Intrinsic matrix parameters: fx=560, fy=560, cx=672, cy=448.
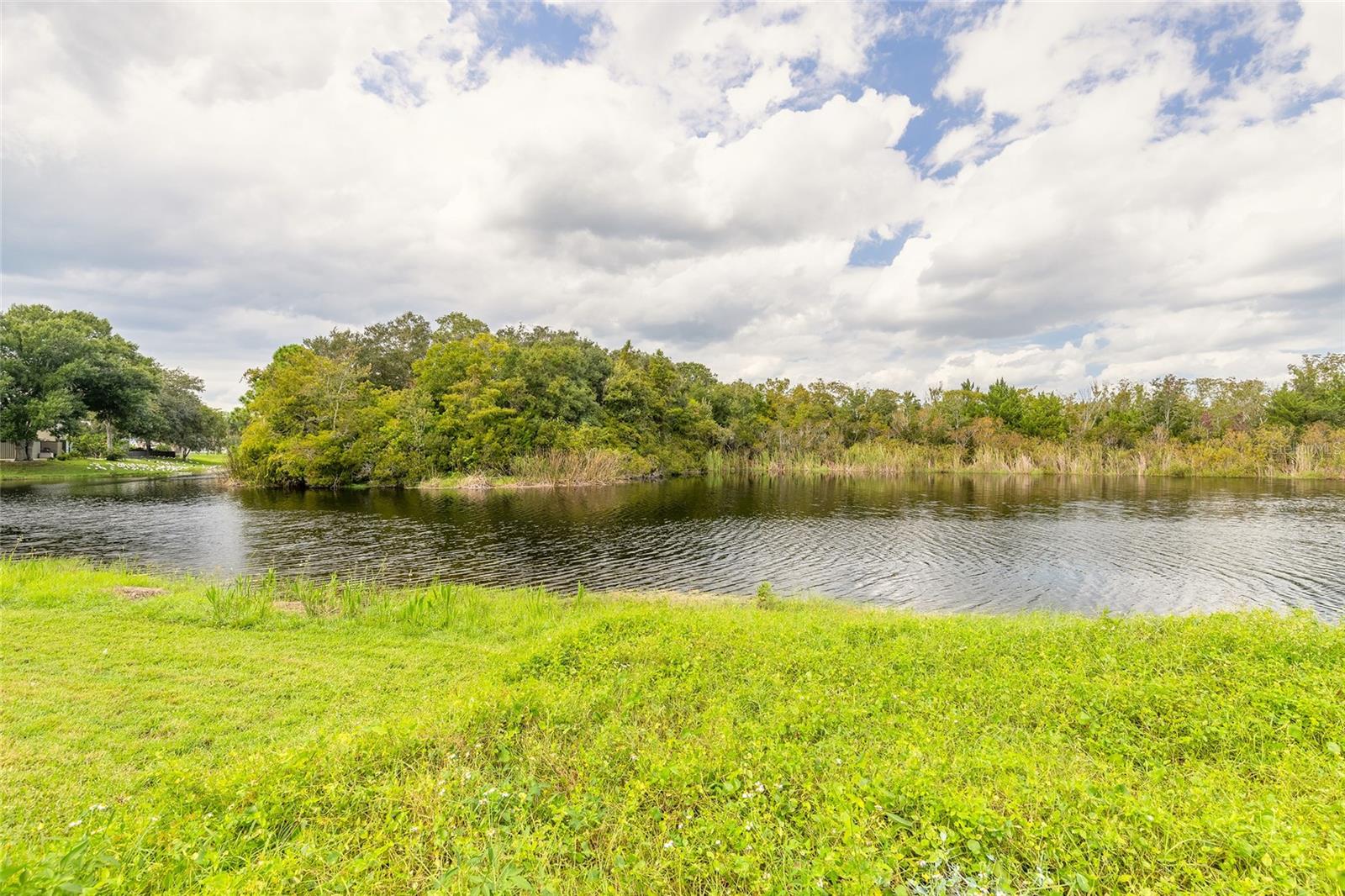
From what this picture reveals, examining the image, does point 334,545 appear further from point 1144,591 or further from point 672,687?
point 1144,591

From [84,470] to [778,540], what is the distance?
2379 inches

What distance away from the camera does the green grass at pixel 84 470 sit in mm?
43431

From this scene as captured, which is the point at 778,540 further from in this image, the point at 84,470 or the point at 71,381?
the point at 84,470

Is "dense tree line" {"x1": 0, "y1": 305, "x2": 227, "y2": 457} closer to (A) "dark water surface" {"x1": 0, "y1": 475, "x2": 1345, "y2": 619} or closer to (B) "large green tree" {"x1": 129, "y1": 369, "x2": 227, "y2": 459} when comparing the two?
(B) "large green tree" {"x1": 129, "y1": 369, "x2": 227, "y2": 459}

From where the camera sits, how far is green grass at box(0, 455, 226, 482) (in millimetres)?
43431

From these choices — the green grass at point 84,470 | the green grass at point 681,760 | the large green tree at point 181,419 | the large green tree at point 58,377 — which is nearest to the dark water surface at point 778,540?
the green grass at point 681,760

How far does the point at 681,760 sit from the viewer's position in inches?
171

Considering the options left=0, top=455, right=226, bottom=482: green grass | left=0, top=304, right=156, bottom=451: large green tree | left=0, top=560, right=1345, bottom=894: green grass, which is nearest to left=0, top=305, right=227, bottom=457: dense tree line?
left=0, top=304, right=156, bottom=451: large green tree

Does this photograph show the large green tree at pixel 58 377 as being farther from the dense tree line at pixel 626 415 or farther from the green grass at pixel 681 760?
the green grass at pixel 681 760

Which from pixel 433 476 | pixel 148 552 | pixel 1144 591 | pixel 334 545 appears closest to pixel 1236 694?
pixel 1144 591

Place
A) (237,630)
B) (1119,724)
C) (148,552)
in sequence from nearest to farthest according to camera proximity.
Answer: (1119,724) → (237,630) → (148,552)

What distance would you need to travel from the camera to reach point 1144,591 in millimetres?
14805

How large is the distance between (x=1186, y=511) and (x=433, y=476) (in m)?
47.2

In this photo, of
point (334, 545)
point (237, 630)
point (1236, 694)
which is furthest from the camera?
point (334, 545)
